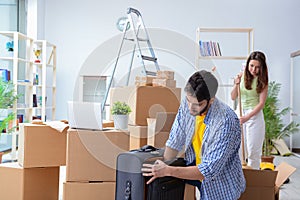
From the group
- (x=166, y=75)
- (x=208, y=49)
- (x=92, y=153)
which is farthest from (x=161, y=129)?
(x=208, y=49)

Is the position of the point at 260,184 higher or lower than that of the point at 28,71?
lower

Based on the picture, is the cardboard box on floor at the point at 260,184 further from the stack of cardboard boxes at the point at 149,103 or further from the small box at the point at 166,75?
the small box at the point at 166,75

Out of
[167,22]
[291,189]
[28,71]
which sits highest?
[167,22]

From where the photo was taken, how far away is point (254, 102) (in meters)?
3.01

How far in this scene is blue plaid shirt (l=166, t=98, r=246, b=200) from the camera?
168 cm

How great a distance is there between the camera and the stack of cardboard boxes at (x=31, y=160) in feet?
8.16

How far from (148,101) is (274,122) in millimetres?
3165

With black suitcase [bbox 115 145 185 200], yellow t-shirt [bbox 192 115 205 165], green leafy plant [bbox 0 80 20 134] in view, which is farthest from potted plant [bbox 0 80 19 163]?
yellow t-shirt [bbox 192 115 205 165]

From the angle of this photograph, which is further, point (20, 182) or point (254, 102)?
point (254, 102)

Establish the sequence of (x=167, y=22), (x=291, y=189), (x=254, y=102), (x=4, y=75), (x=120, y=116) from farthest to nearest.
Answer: (x=167, y=22)
(x=4, y=75)
(x=291, y=189)
(x=254, y=102)
(x=120, y=116)

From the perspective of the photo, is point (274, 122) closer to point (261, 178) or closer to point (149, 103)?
point (149, 103)

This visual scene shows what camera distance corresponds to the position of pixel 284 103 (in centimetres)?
610

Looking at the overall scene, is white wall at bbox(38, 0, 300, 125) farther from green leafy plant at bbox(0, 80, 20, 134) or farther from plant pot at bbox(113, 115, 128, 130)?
plant pot at bbox(113, 115, 128, 130)

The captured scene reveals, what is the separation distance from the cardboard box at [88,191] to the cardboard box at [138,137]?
1.23ft
